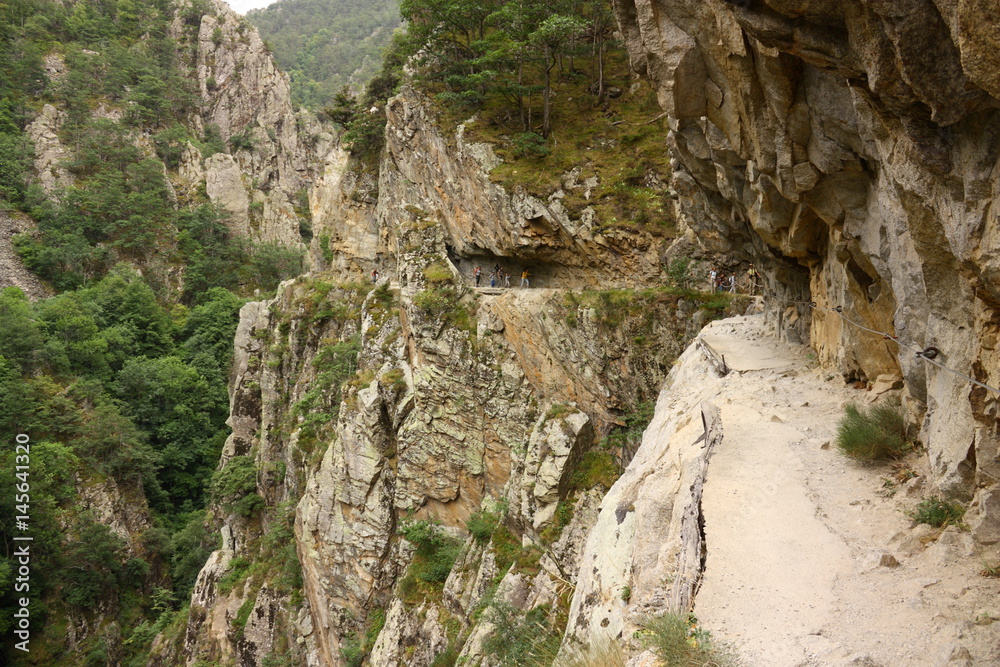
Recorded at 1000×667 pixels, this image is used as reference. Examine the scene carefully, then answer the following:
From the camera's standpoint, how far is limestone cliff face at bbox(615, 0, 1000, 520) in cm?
344

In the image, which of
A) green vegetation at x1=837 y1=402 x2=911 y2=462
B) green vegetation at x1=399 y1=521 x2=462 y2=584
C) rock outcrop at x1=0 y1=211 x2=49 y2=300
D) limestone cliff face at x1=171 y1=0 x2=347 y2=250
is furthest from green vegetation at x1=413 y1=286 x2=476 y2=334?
limestone cliff face at x1=171 y1=0 x2=347 y2=250

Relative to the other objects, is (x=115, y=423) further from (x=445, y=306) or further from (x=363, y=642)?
Answer: (x=445, y=306)

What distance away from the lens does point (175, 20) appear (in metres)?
65.9

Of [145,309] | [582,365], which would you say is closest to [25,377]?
[145,309]

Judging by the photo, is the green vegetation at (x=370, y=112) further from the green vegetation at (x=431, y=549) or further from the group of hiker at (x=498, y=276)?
the green vegetation at (x=431, y=549)

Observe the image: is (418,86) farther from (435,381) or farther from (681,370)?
(681,370)

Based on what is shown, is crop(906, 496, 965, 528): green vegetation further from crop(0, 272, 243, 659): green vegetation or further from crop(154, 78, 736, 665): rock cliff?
crop(0, 272, 243, 659): green vegetation

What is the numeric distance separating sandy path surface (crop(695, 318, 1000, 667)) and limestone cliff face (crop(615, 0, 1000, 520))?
2.28 ft

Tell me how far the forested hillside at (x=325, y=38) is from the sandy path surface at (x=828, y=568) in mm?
89786

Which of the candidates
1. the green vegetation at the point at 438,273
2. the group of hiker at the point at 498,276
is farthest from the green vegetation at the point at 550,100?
the green vegetation at the point at 438,273

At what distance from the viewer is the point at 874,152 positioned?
5180 mm

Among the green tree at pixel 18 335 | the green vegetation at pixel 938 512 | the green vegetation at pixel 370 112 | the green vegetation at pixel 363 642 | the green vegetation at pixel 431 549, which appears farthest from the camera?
the green tree at pixel 18 335

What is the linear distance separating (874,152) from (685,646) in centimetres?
485

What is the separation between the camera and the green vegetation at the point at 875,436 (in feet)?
18.7
